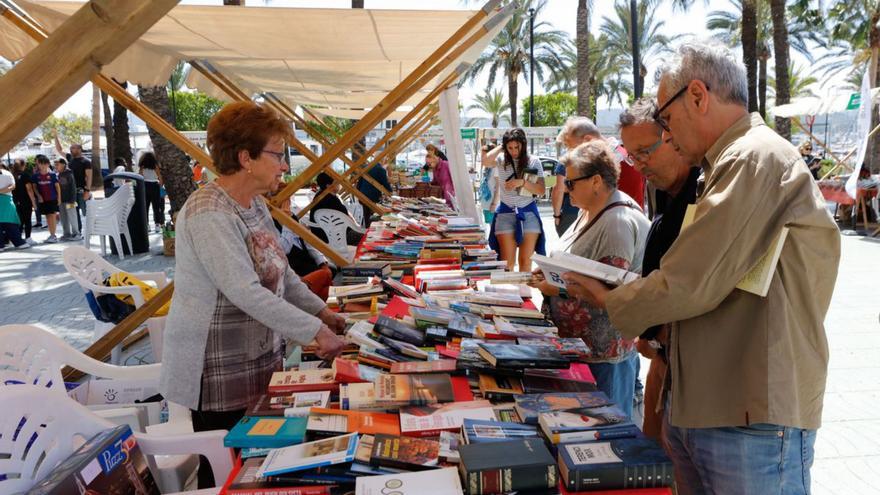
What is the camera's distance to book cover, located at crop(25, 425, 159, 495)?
158 centimetres

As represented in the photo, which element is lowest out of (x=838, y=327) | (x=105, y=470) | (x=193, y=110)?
(x=838, y=327)

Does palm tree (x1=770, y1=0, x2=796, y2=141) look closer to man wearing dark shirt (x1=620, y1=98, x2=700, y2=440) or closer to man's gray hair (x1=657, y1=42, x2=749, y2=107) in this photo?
man wearing dark shirt (x1=620, y1=98, x2=700, y2=440)

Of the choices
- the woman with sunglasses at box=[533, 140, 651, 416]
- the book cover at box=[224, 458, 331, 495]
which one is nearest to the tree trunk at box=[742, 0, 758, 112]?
the woman with sunglasses at box=[533, 140, 651, 416]

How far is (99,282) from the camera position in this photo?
484 centimetres

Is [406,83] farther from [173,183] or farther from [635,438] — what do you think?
[173,183]

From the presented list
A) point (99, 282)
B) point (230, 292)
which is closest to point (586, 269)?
point (230, 292)

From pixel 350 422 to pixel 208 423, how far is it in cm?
89

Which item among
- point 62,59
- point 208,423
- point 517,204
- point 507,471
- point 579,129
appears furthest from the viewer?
point 517,204

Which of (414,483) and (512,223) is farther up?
(512,223)

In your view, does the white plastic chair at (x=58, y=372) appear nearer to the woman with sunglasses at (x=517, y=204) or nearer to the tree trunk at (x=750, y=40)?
the woman with sunglasses at (x=517, y=204)

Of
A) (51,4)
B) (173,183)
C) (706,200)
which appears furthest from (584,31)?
(706,200)

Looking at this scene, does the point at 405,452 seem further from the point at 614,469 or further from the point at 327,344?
the point at 327,344

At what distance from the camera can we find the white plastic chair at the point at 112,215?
9.86 metres

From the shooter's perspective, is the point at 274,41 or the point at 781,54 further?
the point at 781,54
